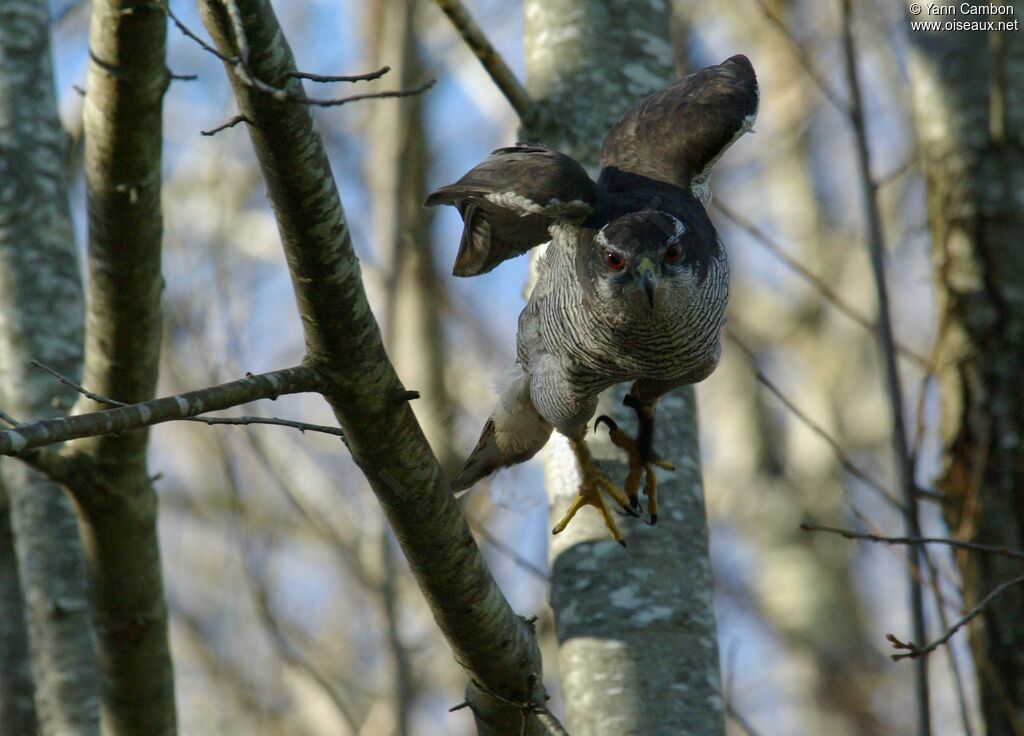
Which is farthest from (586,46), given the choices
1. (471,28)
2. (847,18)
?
(847,18)

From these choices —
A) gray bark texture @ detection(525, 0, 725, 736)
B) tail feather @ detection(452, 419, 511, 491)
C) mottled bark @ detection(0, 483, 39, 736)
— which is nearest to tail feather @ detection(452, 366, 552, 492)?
tail feather @ detection(452, 419, 511, 491)

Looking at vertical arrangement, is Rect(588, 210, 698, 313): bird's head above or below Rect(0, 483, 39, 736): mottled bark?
above

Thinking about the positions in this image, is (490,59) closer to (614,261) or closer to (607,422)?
(614,261)

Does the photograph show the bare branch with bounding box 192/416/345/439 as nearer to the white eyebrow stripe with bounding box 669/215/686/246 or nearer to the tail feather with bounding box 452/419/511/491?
the white eyebrow stripe with bounding box 669/215/686/246

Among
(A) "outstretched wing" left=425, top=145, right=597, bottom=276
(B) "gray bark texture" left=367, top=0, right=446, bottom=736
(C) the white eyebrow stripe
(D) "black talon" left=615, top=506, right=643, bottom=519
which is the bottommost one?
(D) "black talon" left=615, top=506, right=643, bottom=519

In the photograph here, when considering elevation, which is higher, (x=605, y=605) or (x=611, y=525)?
(x=611, y=525)

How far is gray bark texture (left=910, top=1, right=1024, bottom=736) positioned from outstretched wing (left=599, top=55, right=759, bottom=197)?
1414 millimetres

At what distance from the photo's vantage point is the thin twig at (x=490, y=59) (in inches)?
156

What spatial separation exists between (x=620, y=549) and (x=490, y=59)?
5.62 ft

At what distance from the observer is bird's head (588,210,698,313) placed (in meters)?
3.51

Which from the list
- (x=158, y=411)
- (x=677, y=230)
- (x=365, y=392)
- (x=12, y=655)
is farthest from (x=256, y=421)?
(x=12, y=655)

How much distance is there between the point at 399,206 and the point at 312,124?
4.45 meters

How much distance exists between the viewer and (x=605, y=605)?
3.94 metres

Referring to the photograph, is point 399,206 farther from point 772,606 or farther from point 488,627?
point 772,606
